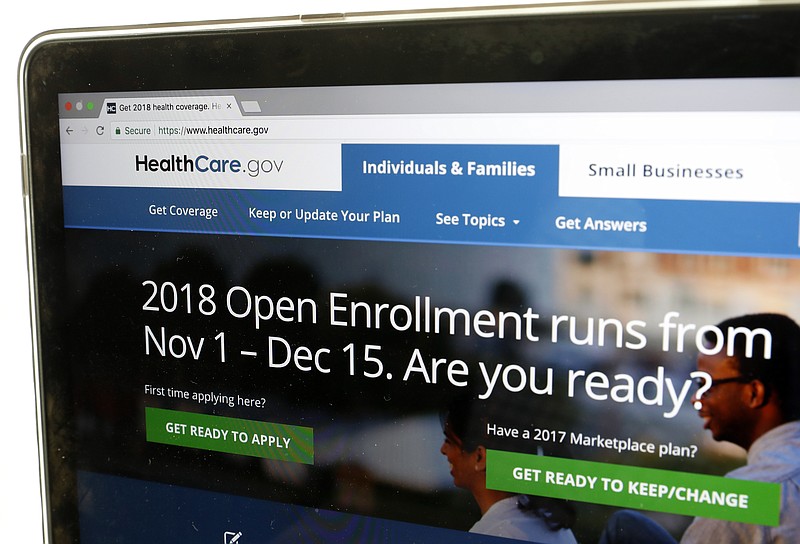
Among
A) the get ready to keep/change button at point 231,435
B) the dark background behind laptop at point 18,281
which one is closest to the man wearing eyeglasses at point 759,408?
the get ready to keep/change button at point 231,435

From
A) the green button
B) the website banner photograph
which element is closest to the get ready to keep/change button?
the website banner photograph

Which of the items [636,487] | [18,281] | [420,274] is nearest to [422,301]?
[420,274]

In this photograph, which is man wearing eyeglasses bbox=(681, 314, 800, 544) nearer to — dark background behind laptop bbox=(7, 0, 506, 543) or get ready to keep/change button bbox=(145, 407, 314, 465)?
get ready to keep/change button bbox=(145, 407, 314, 465)

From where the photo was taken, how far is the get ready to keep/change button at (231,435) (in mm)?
508

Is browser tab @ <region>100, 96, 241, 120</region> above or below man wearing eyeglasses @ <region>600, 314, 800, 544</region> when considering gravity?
above

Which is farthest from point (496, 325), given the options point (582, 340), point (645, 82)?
point (645, 82)

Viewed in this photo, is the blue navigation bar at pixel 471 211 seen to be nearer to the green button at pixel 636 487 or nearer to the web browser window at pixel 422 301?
the web browser window at pixel 422 301

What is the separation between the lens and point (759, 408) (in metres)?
0.41

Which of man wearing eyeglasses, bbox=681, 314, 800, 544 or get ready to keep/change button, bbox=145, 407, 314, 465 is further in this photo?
get ready to keep/change button, bbox=145, 407, 314, 465

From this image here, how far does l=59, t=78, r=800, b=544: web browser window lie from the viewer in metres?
0.41

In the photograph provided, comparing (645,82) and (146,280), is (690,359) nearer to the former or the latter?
(645,82)

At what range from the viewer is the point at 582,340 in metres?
0.44

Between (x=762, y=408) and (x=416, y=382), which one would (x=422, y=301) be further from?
(x=762, y=408)

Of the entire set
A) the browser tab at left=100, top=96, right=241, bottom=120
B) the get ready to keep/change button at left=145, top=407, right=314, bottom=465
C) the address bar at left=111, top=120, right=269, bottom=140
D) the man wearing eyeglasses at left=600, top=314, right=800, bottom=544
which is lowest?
the get ready to keep/change button at left=145, top=407, right=314, bottom=465
